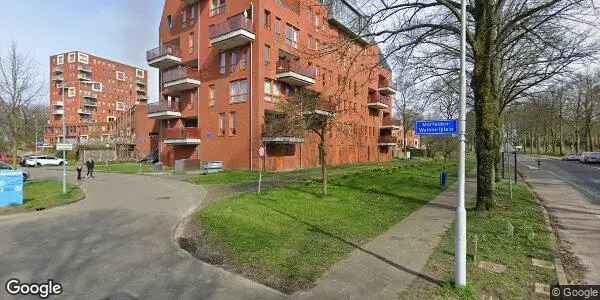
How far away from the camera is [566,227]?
8805 millimetres

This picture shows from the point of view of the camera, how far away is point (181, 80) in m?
29.0

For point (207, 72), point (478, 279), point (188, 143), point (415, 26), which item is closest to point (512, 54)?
point (415, 26)

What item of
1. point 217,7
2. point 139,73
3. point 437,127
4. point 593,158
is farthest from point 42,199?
point 139,73

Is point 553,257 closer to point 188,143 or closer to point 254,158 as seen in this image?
point 254,158

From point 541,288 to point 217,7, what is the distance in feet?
98.8

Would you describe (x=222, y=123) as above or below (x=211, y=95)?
below

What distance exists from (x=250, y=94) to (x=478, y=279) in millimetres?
22748

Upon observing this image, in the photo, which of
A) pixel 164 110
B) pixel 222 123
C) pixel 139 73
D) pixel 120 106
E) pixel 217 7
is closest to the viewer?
pixel 222 123

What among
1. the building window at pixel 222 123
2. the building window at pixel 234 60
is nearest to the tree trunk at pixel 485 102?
the building window at pixel 234 60

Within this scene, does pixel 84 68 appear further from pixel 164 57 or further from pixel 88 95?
pixel 164 57

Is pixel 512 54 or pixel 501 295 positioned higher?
pixel 512 54

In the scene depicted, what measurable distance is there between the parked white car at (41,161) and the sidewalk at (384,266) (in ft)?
144

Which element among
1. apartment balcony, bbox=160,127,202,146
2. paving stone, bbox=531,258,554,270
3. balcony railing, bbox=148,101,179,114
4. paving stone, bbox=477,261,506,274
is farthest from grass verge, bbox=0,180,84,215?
balcony railing, bbox=148,101,179,114

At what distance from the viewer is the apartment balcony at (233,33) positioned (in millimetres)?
24828
